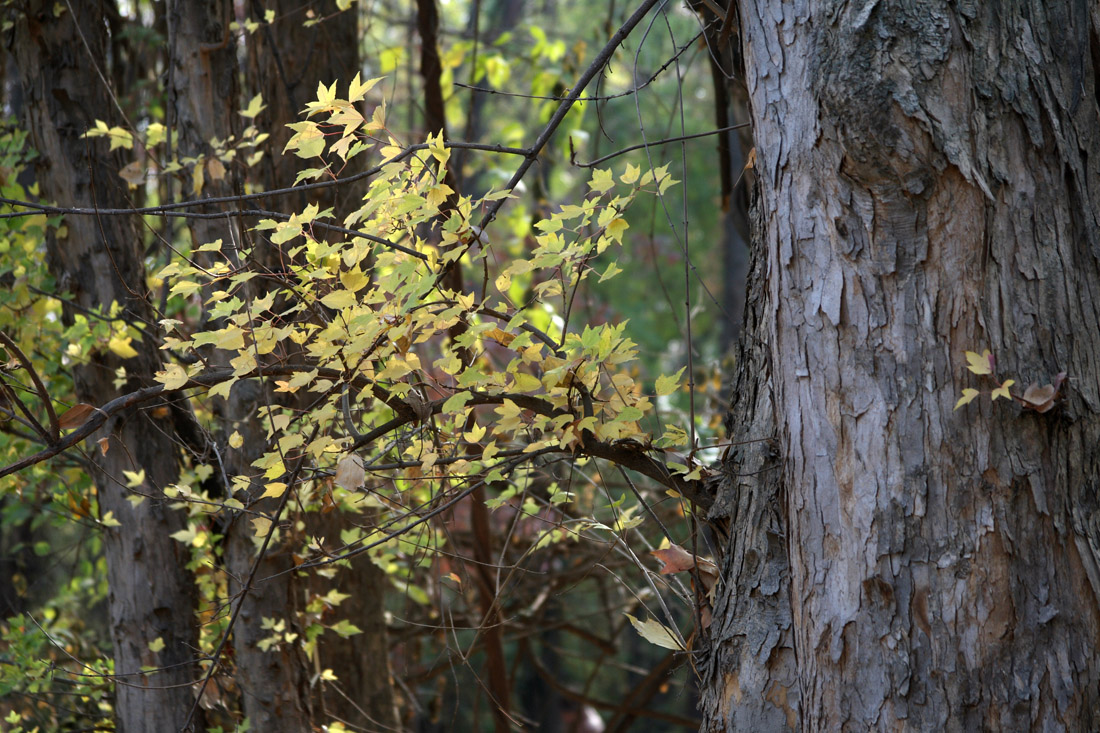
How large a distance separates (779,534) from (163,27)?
3.37 metres

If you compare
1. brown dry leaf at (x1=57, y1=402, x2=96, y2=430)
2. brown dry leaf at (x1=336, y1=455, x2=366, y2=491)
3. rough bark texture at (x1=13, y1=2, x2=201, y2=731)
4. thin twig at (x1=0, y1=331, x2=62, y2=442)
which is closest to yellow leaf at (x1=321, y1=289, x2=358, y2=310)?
brown dry leaf at (x1=336, y1=455, x2=366, y2=491)

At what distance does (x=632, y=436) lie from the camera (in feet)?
5.22

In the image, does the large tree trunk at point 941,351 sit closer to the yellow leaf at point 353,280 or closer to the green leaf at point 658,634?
the green leaf at point 658,634

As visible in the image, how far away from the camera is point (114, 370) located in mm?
2654

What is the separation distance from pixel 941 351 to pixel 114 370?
2.43 meters

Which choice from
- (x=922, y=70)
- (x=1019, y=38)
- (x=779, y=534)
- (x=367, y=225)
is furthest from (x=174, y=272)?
(x=1019, y=38)

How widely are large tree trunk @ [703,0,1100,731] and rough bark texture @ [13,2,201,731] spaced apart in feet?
7.14

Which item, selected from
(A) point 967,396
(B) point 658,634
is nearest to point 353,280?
(B) point 658,634

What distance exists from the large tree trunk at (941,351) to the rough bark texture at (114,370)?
2.18 m

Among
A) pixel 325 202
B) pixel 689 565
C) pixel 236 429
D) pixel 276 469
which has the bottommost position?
pixel 689 565

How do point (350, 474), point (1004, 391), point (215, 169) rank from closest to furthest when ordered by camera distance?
point (1004, 391) < point (350, 474) < point (215, 169)

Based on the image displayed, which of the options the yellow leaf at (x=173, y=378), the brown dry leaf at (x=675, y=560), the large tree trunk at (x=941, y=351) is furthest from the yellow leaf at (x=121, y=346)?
the large tree trunk at (x=941, y=351)

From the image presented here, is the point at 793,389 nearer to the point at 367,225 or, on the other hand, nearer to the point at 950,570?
the point at 950,570

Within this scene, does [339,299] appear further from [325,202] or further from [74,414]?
[325,202]
